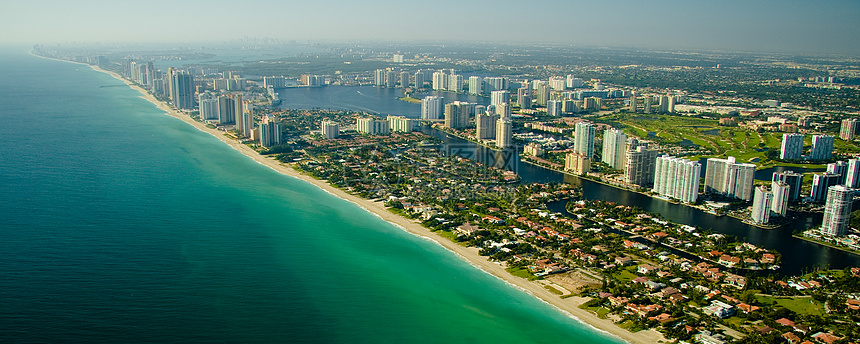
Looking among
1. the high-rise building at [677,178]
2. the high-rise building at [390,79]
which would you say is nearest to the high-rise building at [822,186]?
the high-rise building at [677,178]

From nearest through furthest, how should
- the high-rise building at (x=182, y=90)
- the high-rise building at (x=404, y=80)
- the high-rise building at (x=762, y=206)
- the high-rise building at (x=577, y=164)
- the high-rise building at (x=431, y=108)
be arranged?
the high-rise building at (x=762, y=206)
the high-rise building at (x=577, y=164)
the high-rise building at (x=431, y=108)
the high-rise building at (x=182, y=90)
the high-rise building at (x=404, y=80)

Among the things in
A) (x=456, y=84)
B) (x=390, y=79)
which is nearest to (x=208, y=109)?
(x=390, y=79)

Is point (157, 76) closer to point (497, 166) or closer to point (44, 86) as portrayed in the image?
point (44, 86)

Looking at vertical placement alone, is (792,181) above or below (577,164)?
above

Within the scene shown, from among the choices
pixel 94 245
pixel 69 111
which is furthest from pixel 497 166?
pixel 69 111

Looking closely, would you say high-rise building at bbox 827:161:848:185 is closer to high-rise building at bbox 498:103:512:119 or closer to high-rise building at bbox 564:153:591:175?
high-rise building at bbox 564:153:591:175

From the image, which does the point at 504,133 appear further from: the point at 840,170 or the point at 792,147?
the point at 840,170

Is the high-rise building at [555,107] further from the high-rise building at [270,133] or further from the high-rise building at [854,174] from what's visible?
the high-rise building at [854,174]
